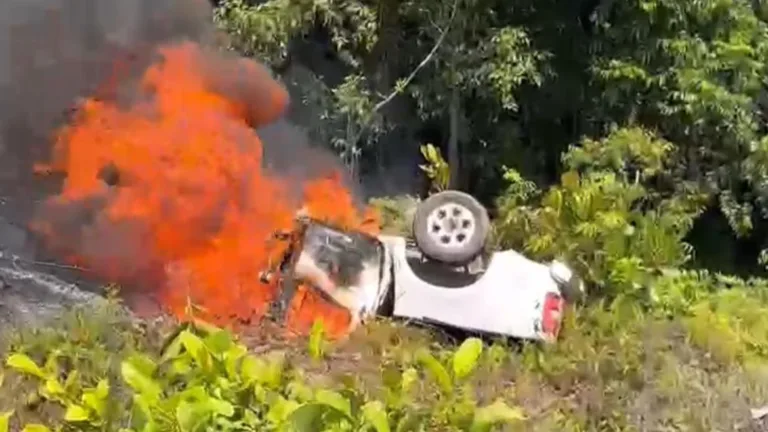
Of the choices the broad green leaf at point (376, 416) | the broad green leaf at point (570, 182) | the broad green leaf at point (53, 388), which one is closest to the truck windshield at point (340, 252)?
the broad green leaf at point (570, 182)

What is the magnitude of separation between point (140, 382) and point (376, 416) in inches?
19.4

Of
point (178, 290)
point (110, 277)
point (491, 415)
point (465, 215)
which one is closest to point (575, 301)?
point (465, 215)

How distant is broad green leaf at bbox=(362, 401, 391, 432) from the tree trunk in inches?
457

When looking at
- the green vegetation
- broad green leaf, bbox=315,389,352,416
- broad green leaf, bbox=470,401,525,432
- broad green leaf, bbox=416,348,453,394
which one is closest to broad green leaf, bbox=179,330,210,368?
broad green leaf, bbox=315,389,352,416

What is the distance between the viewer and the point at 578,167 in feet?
43.8

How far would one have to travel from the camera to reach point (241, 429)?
8.29ft

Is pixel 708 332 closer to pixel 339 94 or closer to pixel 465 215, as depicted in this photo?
pixel 465 215

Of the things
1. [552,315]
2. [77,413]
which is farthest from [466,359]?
[552,315]

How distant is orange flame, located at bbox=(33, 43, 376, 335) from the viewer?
9688 mm

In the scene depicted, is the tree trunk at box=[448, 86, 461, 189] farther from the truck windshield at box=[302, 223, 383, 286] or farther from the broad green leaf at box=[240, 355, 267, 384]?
the broad green leaf at box=[240, 355, 267, 384]

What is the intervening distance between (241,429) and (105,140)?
329 inches

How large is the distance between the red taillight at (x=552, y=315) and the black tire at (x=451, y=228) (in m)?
0.64

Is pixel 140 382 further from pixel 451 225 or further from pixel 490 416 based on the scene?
pixel 451 225

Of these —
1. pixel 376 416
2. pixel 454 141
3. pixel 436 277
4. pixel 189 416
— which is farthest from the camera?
pixel 454 141
